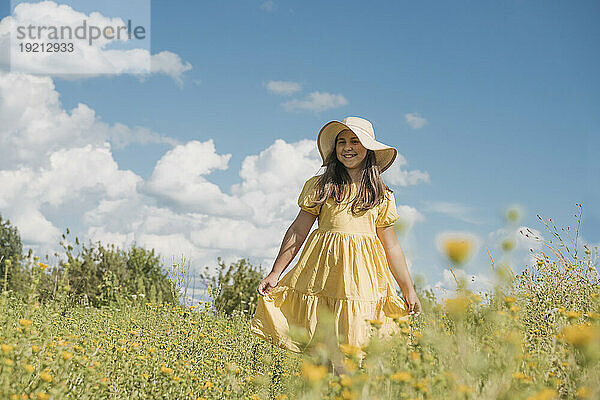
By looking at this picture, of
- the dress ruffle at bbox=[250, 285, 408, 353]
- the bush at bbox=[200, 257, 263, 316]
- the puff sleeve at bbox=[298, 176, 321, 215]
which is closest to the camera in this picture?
the dress ruffle at bbox=[250, 285, 408, 353]

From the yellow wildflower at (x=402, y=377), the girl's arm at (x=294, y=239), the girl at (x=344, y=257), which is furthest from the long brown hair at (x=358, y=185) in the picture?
the yellow wildflower at (x=402, y=377)

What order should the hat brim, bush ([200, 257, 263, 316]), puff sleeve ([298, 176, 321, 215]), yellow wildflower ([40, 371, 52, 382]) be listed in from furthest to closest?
bush ([200, 257, 263, 316]) < the hat brim < puff sleeve ([298, 176, 321, 215]) < yellow wildflower ([40, 371, 52, 382])

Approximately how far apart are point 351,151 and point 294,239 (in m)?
0.71

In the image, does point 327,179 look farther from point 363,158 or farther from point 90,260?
Answer: point 90,260

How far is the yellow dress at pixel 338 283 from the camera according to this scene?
3426 millimetres

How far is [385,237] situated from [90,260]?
7.40 m

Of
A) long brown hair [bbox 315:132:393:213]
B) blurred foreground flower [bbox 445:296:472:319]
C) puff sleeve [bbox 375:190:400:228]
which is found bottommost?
blurred foreground flower [bbox 445:296:472:319]

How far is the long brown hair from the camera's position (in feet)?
12.0

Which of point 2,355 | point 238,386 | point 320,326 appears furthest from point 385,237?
point 2,355

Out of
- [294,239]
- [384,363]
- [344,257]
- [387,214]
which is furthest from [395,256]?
[384,363]

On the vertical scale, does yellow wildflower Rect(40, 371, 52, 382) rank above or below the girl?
below

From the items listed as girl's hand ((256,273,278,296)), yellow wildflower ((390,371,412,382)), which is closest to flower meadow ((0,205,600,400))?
yellow wildflower ((390,371,412,382))

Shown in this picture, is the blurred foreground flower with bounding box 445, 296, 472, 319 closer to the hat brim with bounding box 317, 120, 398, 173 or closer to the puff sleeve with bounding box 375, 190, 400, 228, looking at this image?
the puff sleeve with bounding box 375, 190, 400, 228

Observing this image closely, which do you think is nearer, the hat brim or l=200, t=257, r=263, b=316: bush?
the hat brim
